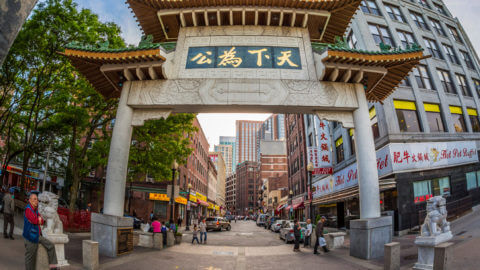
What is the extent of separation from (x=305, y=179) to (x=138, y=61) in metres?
32.0

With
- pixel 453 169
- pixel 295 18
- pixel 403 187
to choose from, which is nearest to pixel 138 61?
pixel 295 18

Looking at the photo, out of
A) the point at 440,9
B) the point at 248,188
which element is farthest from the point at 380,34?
the point at 248,188

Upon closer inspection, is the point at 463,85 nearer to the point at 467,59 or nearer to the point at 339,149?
the point at 467,59

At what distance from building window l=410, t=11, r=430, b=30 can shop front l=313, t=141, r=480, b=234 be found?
1260 centimetres

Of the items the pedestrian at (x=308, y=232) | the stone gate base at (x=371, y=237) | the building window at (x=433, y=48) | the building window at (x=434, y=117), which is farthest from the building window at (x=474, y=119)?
the stone gate base at (x=371, y=237)

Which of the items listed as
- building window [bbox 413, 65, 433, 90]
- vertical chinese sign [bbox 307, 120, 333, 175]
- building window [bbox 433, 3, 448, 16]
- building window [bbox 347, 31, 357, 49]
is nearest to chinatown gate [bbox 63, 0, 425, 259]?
building window [bbox 347, 31, 357, 49]

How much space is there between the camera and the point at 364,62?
10.8m

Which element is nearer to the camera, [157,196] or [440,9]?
Result: [440,9]

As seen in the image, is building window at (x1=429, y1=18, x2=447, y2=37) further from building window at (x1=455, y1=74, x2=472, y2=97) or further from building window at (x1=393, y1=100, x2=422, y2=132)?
building window at (x1=393, y1=100, x2=422, y2=132)

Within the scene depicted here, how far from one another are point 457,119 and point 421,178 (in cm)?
874

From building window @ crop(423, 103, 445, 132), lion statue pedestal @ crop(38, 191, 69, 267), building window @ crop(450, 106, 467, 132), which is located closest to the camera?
lion statue pedestal @ crop(38, 191, 69, 267)

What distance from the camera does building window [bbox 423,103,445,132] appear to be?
2095cm

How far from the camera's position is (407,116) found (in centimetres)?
2034

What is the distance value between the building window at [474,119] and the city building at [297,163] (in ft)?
63.9
